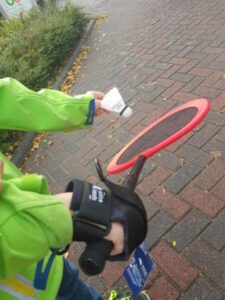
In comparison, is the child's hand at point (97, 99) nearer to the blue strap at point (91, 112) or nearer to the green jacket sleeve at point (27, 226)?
the blue strap at point (91, 112)

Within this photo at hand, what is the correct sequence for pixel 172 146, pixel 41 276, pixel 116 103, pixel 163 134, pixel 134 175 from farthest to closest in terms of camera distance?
pixel 172 146 → pixel 116 103 → pixel 163 134 → pixel 41 276 → pixel 134 175

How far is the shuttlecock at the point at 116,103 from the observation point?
5.09 ft

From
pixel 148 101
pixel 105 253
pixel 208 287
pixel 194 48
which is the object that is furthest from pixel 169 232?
pixel 194 48

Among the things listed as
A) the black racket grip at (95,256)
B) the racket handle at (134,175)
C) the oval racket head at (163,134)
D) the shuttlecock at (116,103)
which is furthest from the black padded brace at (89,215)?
the shuttlecock at (116,103)

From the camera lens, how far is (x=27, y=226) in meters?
0.85

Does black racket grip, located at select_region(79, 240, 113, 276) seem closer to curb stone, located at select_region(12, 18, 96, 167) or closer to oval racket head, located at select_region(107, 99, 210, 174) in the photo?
oval racket head, located at select_region(107, 99, 210, 174)

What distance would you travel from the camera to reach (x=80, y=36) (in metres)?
7.22

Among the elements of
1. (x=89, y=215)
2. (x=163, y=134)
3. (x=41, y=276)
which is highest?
(x=89, y=215)

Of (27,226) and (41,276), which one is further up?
(27,226)

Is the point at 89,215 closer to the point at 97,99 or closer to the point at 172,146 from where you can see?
the point at 97,99

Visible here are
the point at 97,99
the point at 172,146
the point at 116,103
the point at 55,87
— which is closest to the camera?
the point at 116,103

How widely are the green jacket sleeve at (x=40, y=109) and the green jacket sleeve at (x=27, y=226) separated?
511 millimetres

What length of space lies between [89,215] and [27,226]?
160 mm

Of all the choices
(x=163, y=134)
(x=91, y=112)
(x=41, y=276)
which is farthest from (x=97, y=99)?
(x=41, y=276)
